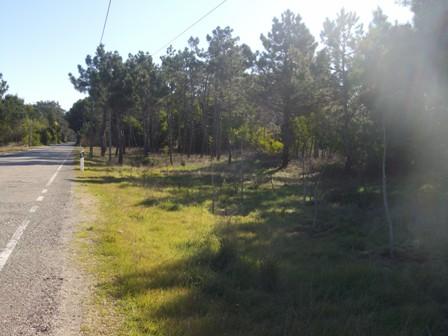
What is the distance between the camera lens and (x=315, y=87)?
3266 centimetres

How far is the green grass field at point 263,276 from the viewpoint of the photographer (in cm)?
486

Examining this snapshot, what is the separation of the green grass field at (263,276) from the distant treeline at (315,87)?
233 centimetres

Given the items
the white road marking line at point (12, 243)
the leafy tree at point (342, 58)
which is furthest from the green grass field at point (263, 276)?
the leafy tree at point (342, 58)

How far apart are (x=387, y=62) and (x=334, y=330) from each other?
25.8 feet

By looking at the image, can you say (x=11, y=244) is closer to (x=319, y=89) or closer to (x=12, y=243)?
(x=12, y=243)

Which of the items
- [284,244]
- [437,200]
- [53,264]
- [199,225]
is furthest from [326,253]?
[437,200]

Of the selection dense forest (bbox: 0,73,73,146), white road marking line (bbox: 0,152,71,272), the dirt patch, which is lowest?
the dirt patch

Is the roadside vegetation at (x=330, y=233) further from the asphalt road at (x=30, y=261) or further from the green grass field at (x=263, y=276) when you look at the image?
the asphalt road at (x=30, y=261)

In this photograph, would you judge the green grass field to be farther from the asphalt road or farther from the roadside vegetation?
the asphalt road

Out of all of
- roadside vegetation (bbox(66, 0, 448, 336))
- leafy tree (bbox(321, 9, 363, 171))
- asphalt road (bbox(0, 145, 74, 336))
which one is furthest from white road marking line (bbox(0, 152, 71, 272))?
leafy tree (bbox(321, 9, 363, 171))

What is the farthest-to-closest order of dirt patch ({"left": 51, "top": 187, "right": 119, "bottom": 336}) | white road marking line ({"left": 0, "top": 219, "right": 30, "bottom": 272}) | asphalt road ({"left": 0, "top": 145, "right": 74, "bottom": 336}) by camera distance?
1. white road marking line ({"left": 0, "top": 219, "right": 30, "bottom": 272})
2. asphalt road ({"left": 0, "top": 145, "right": 74, "bottom": 336})
3. dirt patch ({"left": 51, "top": 187, "right": 119, "bottom": 336})

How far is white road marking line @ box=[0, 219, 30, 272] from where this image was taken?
6758mm

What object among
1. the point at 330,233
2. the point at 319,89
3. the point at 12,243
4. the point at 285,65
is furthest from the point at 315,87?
the point at 12,243

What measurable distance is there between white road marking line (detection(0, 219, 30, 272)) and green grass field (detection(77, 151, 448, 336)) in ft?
4.09
